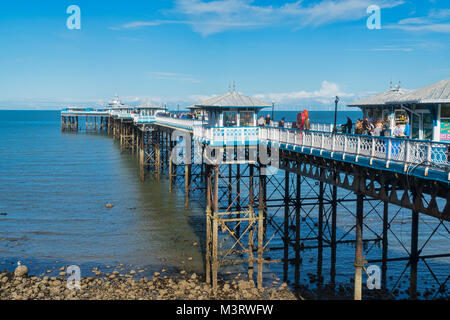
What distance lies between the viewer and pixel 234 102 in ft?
66.5

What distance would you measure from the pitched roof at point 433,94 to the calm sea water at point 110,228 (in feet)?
28.2

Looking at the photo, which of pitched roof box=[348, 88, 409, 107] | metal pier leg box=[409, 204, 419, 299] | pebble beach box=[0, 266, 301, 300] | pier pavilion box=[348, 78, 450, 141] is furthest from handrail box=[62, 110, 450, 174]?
pebble beach box=[0, 266, 301, 300]

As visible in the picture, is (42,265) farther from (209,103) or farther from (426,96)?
(426,96)

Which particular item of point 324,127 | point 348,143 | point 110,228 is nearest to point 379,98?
point 324,127

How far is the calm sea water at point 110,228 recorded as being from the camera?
2075 cm

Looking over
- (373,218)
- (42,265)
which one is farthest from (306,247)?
(42,265)

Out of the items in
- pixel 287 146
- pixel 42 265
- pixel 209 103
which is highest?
pixel 209 103

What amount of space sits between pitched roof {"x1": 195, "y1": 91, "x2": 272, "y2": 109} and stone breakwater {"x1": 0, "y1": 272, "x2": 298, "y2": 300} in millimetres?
7229

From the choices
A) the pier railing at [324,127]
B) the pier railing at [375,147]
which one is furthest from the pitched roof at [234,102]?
the pier railing at [375,147]

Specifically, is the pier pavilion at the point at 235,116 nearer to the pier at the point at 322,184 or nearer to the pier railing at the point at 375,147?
the pier at the point at 322,184

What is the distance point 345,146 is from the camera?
13.4 m

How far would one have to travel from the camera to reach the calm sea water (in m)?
20.8

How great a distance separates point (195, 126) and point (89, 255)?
781cm
